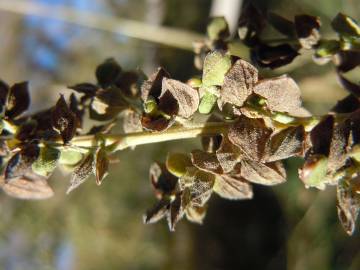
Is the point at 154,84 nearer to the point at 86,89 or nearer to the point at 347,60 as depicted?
the point at 86,89

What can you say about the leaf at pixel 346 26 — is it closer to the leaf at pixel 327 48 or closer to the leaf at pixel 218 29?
the leaf at pixel 327 48

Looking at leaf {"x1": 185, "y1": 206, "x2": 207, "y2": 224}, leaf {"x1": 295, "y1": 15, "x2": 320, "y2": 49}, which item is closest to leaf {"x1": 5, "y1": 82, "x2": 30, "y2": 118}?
leaf {"x1": 185, "y1": 206, "x2": 207, "y2": 224}

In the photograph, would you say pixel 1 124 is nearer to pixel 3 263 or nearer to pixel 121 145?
pixel 121 145

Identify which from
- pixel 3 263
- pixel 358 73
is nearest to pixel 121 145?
pixel 358 73

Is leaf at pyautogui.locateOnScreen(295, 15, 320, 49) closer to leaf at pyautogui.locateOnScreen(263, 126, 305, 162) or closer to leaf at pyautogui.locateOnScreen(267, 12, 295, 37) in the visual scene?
leaf at pyautogui.locateOnScreen(267, 12, 295, 37)

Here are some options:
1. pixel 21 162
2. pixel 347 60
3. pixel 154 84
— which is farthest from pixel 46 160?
pixel 347 60
